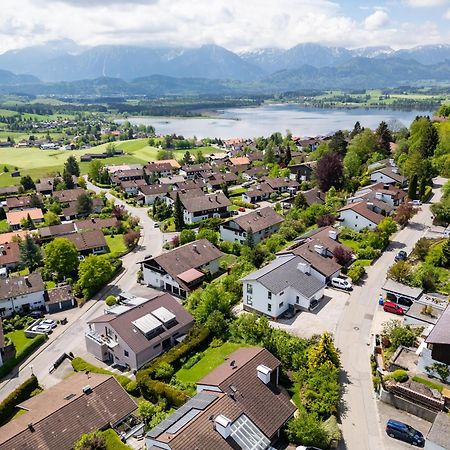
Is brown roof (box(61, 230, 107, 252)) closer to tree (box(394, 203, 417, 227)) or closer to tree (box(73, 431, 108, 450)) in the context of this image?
tree (box(73, 431, 108, 450))

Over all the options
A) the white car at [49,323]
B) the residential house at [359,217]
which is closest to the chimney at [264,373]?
the white car at [49,323]

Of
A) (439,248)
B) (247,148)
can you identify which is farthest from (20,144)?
A: (439,248)

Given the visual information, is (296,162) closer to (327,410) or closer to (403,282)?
(403,282)

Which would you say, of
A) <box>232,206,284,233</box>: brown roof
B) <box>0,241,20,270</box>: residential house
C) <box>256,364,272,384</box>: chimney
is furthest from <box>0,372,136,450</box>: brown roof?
<box>0,241,20,270</box>: residential house

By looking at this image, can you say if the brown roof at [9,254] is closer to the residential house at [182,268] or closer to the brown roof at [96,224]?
the brown roof at [96,224]

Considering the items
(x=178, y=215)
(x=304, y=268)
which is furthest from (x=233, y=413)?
(x=178, y=215)

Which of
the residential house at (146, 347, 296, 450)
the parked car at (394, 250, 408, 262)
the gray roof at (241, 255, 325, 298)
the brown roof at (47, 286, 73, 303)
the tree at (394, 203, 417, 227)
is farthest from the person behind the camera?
the tree at (394, 203, 417, 227)
